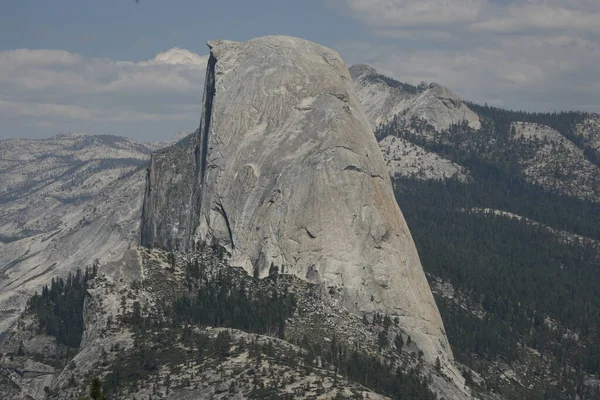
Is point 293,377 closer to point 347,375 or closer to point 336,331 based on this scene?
point 347,375

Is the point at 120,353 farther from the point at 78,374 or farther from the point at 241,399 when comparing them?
the point at 241,399

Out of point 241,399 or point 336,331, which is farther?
point 336,331

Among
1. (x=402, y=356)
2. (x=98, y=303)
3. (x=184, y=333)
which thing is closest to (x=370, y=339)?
(x=402, y=356)

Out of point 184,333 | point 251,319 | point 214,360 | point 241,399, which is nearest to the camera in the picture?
point 241,399

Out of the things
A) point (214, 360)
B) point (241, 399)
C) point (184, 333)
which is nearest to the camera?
point (241, 399)

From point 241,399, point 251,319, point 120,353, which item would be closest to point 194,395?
point 241,399

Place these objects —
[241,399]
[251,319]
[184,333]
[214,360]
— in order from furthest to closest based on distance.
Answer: [251,319] → [184,333] → [214,360] → [241,399]

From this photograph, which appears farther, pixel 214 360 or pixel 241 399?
pixel 214 360

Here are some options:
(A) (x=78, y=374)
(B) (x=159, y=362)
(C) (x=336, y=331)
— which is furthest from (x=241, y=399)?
(C) (x=336, y=331)

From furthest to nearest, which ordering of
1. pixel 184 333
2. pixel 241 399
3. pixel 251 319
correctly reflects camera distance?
1. pixel 251 319
2. pixel 184 333
3. pixel 241 399
